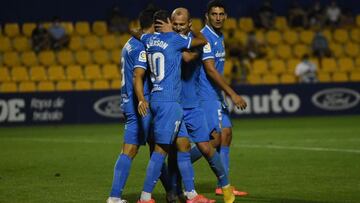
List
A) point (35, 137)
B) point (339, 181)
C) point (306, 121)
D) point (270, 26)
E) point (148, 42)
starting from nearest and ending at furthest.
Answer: point (148, 42) < point (339, 181) < point (35, 137) < point (306, 121) < point (270, 26)

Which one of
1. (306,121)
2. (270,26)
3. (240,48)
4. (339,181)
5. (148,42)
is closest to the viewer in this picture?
(148,42)

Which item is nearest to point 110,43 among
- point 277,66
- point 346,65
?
point 277,66

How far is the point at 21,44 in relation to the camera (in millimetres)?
25250

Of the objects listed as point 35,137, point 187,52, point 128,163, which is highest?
point 187,52

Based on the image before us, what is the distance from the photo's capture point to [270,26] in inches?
1059

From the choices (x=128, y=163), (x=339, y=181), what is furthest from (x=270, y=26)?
(x=128, y=163)

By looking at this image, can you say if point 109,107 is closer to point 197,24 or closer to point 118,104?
point 118,104

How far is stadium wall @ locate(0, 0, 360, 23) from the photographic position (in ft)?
89.0

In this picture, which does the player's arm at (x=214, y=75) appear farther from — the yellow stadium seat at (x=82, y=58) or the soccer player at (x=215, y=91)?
the yellow stadium seat at (x=82, y=58)

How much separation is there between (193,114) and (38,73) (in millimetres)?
16105

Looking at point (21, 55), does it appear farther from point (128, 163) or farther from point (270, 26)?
point (128, 163)

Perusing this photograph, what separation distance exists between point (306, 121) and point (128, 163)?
1355cm

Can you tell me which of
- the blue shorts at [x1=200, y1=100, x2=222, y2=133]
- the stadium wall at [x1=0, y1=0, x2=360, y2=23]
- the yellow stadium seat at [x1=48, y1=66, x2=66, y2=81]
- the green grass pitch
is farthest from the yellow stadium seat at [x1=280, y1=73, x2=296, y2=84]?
the blue shorts at [x1=200, y1=100, x2=222, y2=133]

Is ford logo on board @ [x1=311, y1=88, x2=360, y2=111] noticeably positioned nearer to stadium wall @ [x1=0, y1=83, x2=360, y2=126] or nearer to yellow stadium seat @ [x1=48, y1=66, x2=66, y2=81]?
stadium wall @ [x1=0, y1=83, x2=360, y2=126]
